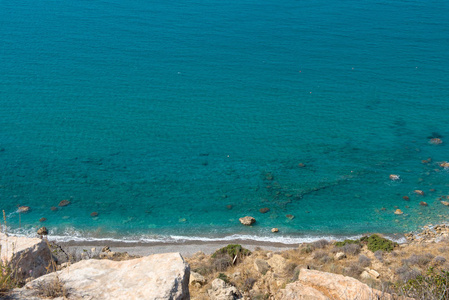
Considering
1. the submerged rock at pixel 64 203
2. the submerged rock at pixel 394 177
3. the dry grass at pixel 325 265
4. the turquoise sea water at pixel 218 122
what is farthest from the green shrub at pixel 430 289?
the submerged rock at pixel 64 203

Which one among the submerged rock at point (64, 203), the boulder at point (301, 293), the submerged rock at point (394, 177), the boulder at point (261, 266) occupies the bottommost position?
the submerged rock at point (64, 203)

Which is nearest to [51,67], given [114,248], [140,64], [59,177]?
[140,64]

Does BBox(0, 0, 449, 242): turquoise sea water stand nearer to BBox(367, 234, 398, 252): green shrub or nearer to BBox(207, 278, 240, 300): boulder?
BBox(367, 234, 398, 252): green shrub

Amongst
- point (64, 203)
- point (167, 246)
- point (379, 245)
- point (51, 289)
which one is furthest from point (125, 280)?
point (64, 203)

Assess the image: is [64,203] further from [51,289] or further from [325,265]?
[51,289]

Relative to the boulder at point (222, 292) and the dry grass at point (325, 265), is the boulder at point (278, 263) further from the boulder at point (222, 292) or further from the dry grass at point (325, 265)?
the boulder at point (222, 292)

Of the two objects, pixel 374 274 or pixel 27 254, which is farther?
pixel 374 274
